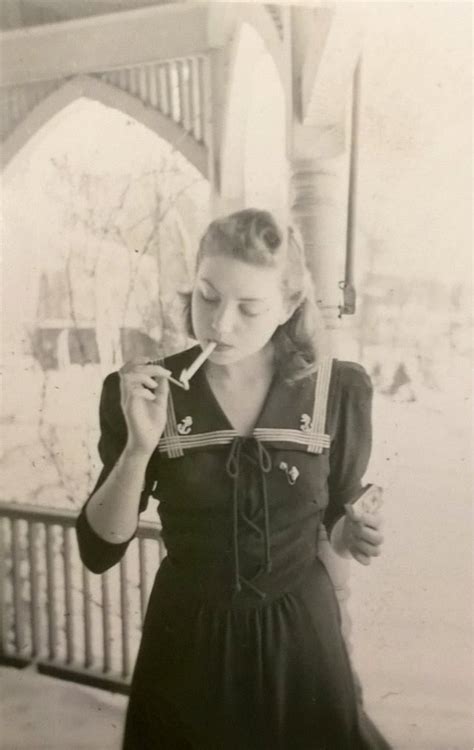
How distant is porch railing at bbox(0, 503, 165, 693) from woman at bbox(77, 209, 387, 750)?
0.12 ft

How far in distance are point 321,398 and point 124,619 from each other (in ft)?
1.28

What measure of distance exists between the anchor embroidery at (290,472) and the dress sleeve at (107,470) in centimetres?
17

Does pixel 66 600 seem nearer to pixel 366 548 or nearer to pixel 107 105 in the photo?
pixel 366 548

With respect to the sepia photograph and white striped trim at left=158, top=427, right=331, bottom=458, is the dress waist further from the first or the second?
white striped trim at left=158, top=427, right=331, bottom=458

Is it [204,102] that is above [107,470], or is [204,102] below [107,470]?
above

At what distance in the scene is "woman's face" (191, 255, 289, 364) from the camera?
88cm

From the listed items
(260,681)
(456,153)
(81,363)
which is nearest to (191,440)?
(81,363)

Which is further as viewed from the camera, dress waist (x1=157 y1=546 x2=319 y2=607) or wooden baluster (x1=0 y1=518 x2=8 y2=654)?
wooden baluster (x1=0 y1=518 x2=8 y2=654)

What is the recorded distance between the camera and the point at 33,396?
952 mm

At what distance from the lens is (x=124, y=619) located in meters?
0.94

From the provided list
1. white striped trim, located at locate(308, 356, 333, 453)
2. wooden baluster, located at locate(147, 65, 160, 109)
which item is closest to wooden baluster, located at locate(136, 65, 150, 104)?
wooden baluster, located at locate(147, 65, 160, 109)

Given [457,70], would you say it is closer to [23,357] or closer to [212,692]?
[23,357]

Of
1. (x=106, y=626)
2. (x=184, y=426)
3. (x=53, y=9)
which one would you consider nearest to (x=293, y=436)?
(x=184, y=426)

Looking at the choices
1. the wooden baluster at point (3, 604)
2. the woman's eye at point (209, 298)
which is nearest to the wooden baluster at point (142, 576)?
the wooden baluster at point (3, 604)
